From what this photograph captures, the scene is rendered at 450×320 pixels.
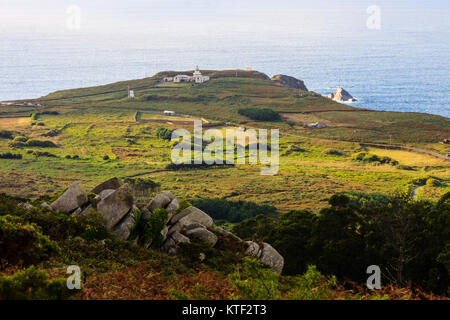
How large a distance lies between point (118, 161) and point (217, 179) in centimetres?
1717

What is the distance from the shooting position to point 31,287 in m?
12.3

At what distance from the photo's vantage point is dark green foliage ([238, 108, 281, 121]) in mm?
102625

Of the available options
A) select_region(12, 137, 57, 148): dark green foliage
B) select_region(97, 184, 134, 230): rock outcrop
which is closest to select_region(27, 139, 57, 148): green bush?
select_region(12, 137, 57, 148): dark green foliage

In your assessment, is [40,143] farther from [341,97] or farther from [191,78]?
[341,97]

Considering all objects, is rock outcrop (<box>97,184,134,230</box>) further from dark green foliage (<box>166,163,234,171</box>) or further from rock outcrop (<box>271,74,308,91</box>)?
rock outcrop (<box>271,74,308,91</box>)

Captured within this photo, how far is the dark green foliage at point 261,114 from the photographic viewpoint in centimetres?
A: 10262

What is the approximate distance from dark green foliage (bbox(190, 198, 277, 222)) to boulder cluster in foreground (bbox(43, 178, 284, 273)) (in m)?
28.3

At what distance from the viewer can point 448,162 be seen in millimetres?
74125

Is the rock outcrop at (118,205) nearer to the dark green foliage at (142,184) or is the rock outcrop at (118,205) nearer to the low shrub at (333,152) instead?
the dark green foliage at (142,184)

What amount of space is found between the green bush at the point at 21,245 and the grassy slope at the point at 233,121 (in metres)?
34.9

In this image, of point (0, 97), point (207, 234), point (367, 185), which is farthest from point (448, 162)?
point (0, 97)

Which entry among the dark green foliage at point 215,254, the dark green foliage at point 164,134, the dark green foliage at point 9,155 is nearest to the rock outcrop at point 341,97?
the dark green foliage at point 164,134
